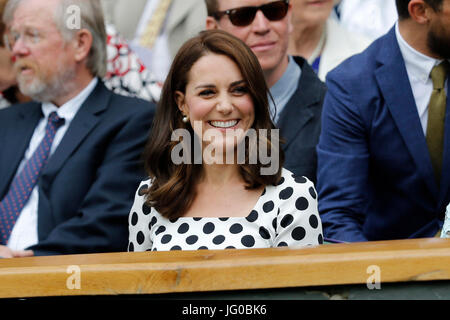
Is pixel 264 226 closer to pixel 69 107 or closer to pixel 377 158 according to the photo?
pixel 377 158

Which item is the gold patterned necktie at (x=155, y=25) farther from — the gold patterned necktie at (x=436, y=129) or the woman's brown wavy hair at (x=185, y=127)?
the gold patterned necktie at (x=436, y=129)

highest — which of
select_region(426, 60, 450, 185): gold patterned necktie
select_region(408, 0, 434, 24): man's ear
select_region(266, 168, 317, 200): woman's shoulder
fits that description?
select_region(408, 0, 434, 24): man's ear

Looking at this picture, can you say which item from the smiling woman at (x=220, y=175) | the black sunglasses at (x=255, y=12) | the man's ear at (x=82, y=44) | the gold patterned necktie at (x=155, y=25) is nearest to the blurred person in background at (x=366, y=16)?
the black sunglasses at (x=255, y=12)

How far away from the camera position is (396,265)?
5.59ft

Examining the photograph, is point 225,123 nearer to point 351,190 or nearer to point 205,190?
point 205,190

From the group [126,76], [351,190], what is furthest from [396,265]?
[126,76]

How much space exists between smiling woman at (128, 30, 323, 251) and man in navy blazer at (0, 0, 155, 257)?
0.46 m

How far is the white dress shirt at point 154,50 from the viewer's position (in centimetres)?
390

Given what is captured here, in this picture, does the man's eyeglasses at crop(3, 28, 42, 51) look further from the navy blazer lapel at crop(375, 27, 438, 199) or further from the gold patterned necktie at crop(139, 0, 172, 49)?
the navy blazer lapel at crop(375, 27, 438, 199)

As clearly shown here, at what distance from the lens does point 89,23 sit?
342 cm

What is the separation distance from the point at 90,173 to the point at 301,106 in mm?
888

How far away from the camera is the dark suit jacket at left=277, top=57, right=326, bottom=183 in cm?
301

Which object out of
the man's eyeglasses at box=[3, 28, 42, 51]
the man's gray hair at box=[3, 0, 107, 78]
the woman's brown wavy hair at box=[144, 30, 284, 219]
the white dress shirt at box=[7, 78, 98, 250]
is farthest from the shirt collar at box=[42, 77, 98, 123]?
the woman's brown wavy hair at box=[144, 30, 284, 219]

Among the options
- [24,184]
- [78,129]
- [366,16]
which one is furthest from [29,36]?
[366,16]
